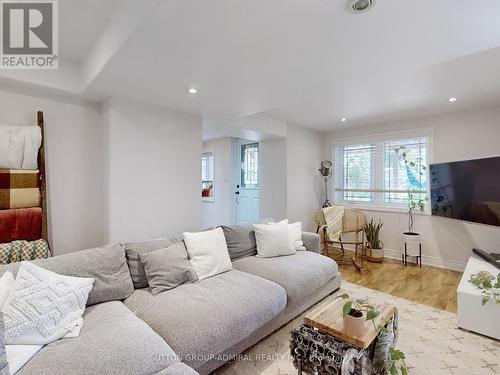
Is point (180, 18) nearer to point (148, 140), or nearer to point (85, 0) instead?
point (85, 0)

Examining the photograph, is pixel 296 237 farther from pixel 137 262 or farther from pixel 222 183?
pixel 222 183

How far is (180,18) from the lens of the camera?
139 cm

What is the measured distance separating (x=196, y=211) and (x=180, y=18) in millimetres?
2303

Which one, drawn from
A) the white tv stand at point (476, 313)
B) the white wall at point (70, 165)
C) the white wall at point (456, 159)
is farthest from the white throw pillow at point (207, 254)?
the white wall at point (456, 159)

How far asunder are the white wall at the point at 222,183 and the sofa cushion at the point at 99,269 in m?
3.52

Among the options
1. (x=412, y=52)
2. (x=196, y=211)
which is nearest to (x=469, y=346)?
(x=412, y=52)

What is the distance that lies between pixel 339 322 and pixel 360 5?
5.79 feet

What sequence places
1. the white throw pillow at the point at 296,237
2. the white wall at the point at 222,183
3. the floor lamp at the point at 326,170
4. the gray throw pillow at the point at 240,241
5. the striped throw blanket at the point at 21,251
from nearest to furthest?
the striped throw blanket at the point at 21,251
the gray throw pillow at the point at 240,241
the white throw pillow at the point at 296,237
the floor lamp at the point at 326,170
the white wall at the point at 222,183

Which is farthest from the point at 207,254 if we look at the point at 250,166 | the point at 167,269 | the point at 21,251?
the point at 250,166

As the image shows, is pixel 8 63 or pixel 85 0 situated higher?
pixel 85 0

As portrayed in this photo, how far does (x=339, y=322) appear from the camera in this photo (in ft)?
5.17

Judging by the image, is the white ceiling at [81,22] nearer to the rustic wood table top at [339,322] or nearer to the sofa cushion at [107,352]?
the sofa cushion at [107,352]

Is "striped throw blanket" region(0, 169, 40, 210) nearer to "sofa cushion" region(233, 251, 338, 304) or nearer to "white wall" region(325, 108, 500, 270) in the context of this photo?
"sofa cushion" region(233, 251, 338, 304)

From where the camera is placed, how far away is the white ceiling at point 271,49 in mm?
1354
